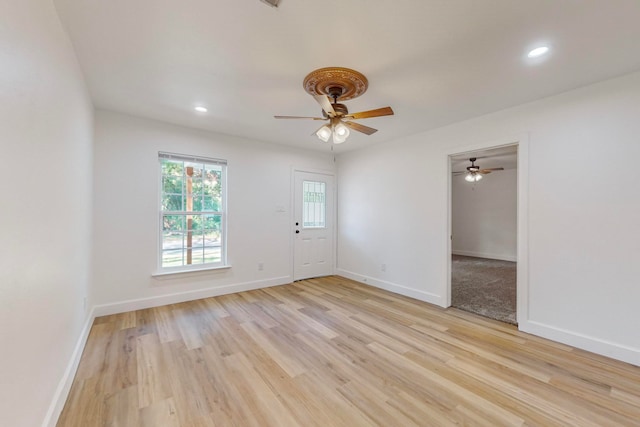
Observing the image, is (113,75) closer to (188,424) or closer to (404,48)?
(404,48)

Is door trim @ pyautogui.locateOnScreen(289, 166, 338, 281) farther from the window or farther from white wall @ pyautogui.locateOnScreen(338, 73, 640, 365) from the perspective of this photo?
white wall @ pyautogui.locateOnScreen(338, 73, 640, 365)

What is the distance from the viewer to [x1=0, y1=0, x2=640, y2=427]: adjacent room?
1.59m

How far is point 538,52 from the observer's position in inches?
79.3

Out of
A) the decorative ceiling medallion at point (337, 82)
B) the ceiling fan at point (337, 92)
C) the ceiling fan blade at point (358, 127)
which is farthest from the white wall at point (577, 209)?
the decorative ceiling medallion at point (337, 82)

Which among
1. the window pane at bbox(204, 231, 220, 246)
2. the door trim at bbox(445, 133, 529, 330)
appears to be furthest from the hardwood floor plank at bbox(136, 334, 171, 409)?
the door trim at bbox(445, 133, 529, 330)

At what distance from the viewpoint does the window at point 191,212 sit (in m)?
3.75

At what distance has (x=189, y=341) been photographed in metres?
2.64

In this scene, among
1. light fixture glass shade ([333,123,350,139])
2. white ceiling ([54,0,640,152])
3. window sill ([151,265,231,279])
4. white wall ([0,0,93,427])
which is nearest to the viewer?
white wall ([0,0,93,427])

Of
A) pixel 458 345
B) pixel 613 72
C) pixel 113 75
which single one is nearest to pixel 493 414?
pixel 458 345

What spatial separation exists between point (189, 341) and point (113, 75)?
2.60 metres

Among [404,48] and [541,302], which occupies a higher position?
[404,48]

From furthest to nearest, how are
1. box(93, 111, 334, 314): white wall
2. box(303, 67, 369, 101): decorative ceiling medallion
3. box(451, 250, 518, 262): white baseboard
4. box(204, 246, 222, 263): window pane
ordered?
box(451, 250, 518, 262): white baseboard < box(204, 246, 222, 263): window pane < box(93, 111, 334, 314): white wall < box(303, 67, 369, 101): decorative ceiling medallion

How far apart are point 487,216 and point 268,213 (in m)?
6.33

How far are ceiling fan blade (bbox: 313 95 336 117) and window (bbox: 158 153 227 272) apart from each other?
7.84 ft
